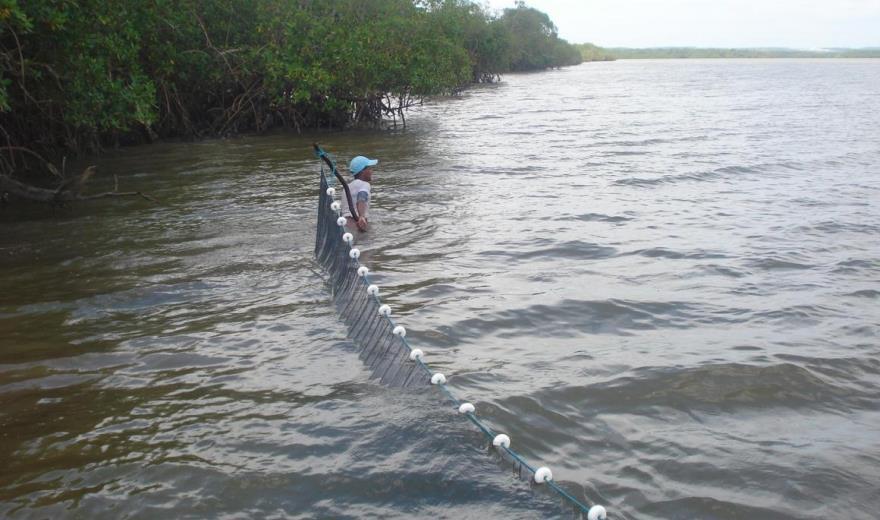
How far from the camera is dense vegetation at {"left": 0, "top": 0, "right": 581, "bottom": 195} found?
34.8 feet

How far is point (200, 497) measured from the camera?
4129mm

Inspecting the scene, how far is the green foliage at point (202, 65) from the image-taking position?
1059 cm

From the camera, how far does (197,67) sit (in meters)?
18.4

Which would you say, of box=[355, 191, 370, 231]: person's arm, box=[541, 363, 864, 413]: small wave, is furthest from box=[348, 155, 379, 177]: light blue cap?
box=[541, 363, 864, 413]: small wave

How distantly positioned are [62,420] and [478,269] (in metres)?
4.90

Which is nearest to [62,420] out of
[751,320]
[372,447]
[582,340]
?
[372,447]

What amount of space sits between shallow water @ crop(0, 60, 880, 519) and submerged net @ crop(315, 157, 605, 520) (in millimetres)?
143

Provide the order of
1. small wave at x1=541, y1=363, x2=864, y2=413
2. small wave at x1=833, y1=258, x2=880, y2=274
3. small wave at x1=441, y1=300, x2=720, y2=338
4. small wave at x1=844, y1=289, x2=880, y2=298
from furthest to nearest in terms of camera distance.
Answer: small wave at x1=833, y1=258, x2=880, y2=274 → small wave at x1=844, y1=289, x2=880, y2=298 → small wave at x1=441, y1=300, x2=720, y2=338 → small wave at x1=541, y1=363, x2=864, y2=413

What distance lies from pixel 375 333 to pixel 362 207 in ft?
12.7

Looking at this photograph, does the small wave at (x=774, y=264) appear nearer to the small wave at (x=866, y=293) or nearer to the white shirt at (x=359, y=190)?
the small wave at (x=866, y=293)

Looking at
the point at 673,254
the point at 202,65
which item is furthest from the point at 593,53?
the point at 673,254

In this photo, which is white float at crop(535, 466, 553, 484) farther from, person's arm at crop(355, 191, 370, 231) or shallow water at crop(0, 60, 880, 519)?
person's arm at crop(355, 191, 370, 231)

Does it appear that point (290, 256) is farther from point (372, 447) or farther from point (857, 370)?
point (857, 370)

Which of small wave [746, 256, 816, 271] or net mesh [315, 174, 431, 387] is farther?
small wave [746, 256, 816, 271]
